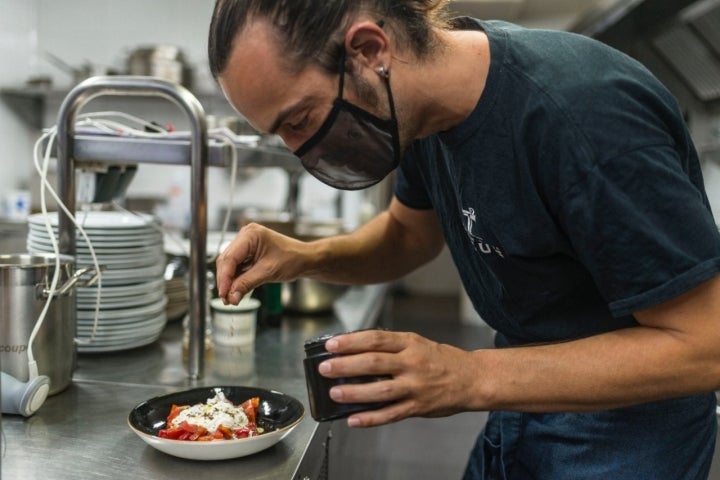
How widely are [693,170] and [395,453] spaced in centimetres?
262

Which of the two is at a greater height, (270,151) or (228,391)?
(270,151)

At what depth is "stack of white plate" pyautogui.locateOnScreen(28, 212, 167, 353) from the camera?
149 centimetres

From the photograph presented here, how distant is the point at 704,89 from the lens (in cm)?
445

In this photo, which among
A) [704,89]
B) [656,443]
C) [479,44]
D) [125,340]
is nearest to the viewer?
[479,44]

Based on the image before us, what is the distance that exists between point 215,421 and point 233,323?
656 millimetres

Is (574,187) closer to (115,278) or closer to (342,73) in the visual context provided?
(342,73)

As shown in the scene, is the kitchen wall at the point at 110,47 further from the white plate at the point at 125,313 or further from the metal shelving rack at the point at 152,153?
the metal shelving rack at the point at 152,153

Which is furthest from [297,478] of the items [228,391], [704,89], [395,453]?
[704,89]

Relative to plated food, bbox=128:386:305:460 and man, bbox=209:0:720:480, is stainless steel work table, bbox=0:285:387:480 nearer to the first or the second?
plated food, bbox=128:386:305:460

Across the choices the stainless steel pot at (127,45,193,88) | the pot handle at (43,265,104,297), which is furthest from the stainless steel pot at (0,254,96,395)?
the stainless steel pot at (127,45,193,88)

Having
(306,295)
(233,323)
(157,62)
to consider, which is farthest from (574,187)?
(157,62)

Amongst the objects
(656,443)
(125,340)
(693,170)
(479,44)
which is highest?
(479,44)

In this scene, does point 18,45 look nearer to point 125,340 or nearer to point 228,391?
point 125,340

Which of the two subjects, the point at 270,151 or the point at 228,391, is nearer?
the point at 228,391
